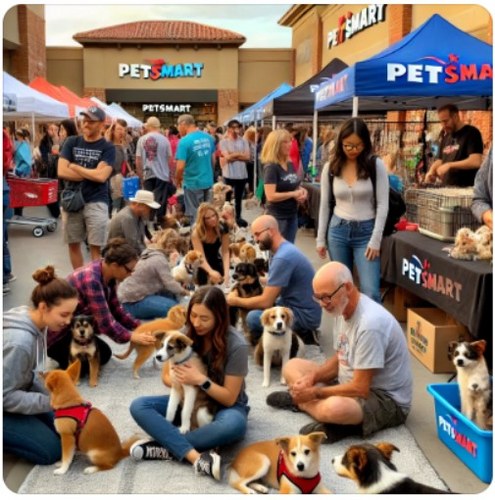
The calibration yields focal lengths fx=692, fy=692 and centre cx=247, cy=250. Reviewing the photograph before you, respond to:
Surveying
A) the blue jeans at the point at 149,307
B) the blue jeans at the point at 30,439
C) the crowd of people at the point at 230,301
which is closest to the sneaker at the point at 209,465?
the crowd of people at the point at 230,301

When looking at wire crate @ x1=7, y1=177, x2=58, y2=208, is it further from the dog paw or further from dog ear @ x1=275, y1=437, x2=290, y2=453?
dog ear @ x1=275, y1=437, x2=290, y2=453

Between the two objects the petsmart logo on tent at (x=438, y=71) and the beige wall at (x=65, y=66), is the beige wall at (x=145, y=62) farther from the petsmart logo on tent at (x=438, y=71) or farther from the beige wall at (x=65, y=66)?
the petsmart logo on tent at (x=438, y=71)

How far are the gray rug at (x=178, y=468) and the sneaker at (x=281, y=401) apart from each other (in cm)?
4

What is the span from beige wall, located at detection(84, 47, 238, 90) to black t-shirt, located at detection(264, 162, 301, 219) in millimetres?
34665

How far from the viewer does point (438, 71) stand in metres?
7.47

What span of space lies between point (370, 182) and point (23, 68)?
27023 millimetres

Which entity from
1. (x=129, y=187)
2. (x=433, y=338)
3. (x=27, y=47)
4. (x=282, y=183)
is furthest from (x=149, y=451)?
(x=27, y=47)

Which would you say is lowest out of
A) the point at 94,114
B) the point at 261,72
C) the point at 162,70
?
the point at 94,114

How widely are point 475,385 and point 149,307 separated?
11.5ft

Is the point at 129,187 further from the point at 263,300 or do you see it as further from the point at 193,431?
the point at 193,431

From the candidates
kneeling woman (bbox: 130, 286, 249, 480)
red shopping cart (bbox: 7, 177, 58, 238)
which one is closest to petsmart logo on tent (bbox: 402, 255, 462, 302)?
kneeling woman (bbox: 130, 286, 249, 480)

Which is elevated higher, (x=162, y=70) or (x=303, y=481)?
(x=162, y=70)

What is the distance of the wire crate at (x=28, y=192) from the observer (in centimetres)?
1218

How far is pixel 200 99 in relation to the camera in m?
41.4
